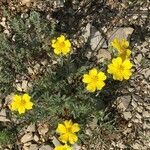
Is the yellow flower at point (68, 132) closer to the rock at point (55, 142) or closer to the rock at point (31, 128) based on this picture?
the rock at point (55, 142)

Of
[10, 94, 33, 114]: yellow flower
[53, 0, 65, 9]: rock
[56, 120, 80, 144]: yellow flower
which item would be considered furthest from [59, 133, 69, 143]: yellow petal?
[53, 0, 65, 9]: rock

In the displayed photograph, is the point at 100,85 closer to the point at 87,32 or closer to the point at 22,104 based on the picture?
the point at 22,104

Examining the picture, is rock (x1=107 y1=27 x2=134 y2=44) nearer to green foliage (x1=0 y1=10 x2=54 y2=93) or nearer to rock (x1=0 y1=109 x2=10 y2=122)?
green foliage (x1=0 y1=10 x2=54 y2=93)

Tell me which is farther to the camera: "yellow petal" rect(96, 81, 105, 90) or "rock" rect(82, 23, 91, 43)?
"rock" rect(82, 23, 91, 43)

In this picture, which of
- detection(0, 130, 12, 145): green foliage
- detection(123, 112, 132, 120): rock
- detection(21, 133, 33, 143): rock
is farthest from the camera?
detection(123, 112, 132, 120): rock

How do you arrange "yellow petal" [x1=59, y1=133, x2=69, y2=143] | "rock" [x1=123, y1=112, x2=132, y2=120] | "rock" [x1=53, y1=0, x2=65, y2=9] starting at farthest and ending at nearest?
"rock" [x1=53, y1=0, x2=65, y2=9] < "rock" [x1=123, y1=112, x2=132, y2=120] < "yellow petal" [x1=59, y1=133, x2=69, y2=143]

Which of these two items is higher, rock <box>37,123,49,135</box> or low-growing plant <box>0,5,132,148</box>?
low-growing plant <box>0,5,132,148</box>

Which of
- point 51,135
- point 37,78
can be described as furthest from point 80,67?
point 51,135

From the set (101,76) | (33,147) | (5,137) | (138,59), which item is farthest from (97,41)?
(5,137)

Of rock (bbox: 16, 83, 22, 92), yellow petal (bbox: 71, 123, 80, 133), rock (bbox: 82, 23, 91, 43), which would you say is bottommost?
yellow petal (bbox: 71, 123, 80, 133)
